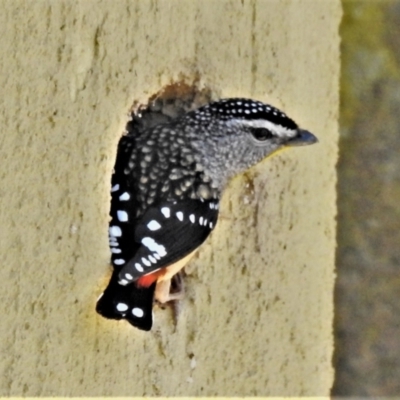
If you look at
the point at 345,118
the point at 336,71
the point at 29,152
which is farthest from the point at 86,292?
the point at 345,118

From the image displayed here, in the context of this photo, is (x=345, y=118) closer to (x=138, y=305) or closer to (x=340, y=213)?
(x=340, y=213)

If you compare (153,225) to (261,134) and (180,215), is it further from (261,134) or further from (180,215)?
(261,134)

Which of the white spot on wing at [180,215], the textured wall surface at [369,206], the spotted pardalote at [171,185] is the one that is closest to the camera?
the spotted pardalote at [171,185]

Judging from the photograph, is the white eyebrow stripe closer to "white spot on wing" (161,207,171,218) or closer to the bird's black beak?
the bird's black beak

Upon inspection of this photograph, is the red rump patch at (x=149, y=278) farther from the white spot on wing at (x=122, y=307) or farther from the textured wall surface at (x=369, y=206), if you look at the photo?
the textured wall surface at (x=369, y=206)

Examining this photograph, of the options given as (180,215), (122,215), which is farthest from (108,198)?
(180,215)

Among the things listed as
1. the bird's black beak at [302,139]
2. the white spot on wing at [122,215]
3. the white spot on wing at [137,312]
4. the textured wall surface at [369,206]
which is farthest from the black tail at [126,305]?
the textured wall surface at [369,206]
